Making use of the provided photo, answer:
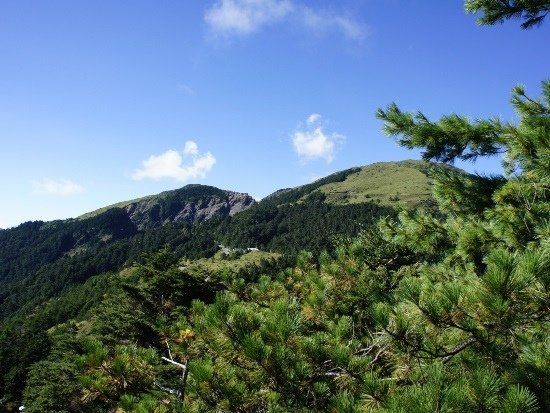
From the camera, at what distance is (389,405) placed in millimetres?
2588

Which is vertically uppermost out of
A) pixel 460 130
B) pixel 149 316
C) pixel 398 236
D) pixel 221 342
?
pixel 460 130

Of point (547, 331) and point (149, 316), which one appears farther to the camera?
point (149, 316)

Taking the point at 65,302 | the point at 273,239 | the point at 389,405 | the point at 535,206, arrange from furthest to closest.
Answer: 1. the point at 273,239
2. the point at 65,302
3. the point at 535,206
4. the point at 389,405

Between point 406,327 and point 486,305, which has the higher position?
point 486,305

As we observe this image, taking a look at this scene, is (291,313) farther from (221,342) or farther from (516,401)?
(516,401)

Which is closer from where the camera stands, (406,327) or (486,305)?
(486,305)

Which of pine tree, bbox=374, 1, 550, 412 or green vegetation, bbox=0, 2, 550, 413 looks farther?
green vegetation, bbox=0, 2, 550, 413

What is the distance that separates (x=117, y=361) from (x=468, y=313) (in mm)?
3892

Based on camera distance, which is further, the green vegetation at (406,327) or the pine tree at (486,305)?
the green vegetation at (406,327)

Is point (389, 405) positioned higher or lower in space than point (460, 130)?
lower

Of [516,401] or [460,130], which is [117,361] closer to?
[516,401]

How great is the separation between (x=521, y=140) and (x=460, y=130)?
1240mm

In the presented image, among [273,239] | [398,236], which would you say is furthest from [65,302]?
[398,236]

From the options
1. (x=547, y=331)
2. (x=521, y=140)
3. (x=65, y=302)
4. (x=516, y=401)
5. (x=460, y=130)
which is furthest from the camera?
(x=65, y=302)
